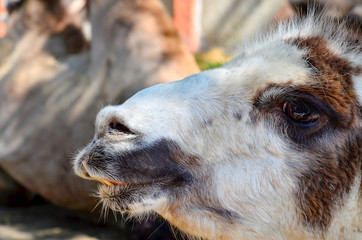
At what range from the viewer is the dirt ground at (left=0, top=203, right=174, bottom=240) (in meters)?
4.72

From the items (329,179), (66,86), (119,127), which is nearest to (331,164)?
(329,179)

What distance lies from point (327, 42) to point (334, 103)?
39 cm

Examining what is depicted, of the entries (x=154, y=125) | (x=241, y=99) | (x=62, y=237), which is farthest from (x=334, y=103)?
(x=62, y=237)

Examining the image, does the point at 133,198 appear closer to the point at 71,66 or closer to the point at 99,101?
the point at 99,101

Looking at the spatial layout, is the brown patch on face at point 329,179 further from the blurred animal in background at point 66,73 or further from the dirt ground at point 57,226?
the blurred animal in background at point 66,73

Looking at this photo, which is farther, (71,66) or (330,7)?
(71,66)

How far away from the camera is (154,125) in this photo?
1996 millimetres

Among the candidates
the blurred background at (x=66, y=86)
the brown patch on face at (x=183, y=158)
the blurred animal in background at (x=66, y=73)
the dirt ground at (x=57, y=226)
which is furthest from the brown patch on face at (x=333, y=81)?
the dirt ground at (x=57, y=226)

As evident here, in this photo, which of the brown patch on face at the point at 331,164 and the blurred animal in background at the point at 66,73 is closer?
the brown patch on face at the point at 331,164

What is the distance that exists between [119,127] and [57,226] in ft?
11.4

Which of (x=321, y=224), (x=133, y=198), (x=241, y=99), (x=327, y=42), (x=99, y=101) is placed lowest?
(x=133, y=198)

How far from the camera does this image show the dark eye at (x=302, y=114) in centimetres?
203

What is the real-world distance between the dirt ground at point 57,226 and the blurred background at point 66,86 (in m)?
0.01

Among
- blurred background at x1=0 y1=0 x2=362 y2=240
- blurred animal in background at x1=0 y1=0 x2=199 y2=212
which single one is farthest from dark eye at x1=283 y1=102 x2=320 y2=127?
blurred animal in background at x1=0 y1=0 x2=199 y2=212
